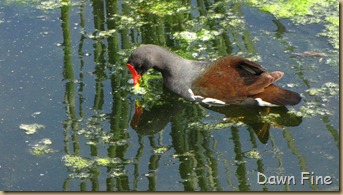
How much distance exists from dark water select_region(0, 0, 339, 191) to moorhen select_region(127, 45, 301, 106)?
0.32ft

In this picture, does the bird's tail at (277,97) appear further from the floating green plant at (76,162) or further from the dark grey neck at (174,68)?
the floating green plant at (76,162)

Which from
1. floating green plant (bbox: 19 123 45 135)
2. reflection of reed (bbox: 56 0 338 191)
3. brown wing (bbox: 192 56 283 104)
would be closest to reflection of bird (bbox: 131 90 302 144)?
reflection of reed (bbox: 56 0 338 191)

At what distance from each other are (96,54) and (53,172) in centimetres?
177

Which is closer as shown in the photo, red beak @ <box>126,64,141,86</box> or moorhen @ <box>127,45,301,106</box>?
moorhen @ <box>127,45,301,106</box>

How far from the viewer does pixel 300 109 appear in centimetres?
602

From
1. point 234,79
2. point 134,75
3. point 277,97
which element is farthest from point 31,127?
point 277,97

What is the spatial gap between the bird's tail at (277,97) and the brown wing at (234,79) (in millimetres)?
48

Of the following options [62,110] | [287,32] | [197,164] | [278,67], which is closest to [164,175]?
[197,164]

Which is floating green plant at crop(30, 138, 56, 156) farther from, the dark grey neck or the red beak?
the dark grey neck

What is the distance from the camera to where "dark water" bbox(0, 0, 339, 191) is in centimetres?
532

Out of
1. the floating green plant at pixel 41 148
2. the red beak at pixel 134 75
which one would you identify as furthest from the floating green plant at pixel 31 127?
the red beak at pixel 134 75

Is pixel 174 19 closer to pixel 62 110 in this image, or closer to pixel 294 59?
pixel 294 59

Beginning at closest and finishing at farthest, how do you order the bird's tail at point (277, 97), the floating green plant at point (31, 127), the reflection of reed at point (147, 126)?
the reflection of reed at point (147, 126) < the floating green plant at point (31, 127) < the bird's tail at point (277, 97)

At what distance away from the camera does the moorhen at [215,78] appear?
6039 mm
